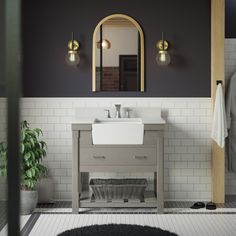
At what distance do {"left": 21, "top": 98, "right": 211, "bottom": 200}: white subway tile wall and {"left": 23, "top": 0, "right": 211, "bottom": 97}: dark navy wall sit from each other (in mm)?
104

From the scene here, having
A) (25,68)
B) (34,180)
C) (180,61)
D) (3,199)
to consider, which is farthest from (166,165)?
(3,199)

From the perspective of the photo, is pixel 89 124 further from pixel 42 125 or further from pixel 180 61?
pixel 180 61

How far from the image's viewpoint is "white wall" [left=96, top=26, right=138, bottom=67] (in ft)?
19.5

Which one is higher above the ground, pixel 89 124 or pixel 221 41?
pixel 221 41

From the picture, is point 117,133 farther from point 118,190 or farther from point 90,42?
point 90,42

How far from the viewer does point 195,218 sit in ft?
16.8

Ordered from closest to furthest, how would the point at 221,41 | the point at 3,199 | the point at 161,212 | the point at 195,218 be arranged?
1. the point at 3,199
2. the point at 195,218
3. the point at 161,212
4. the point at 221,41

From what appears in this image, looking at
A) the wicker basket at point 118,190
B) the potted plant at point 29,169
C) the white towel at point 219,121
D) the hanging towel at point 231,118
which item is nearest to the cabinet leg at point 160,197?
the wicker basket at point 118,190

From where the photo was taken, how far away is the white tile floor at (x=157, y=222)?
15.1 ft

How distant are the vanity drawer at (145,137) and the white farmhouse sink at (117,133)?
97 millimetres

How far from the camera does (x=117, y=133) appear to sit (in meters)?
5.25

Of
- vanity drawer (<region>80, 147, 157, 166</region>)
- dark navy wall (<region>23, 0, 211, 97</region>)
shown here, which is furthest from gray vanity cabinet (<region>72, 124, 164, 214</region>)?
dark navy wall (<region>23, 0, 211, 97</region>)

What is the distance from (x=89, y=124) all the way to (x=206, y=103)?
5.15 feet

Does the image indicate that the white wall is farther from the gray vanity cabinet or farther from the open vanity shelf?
the open vanity shelf
